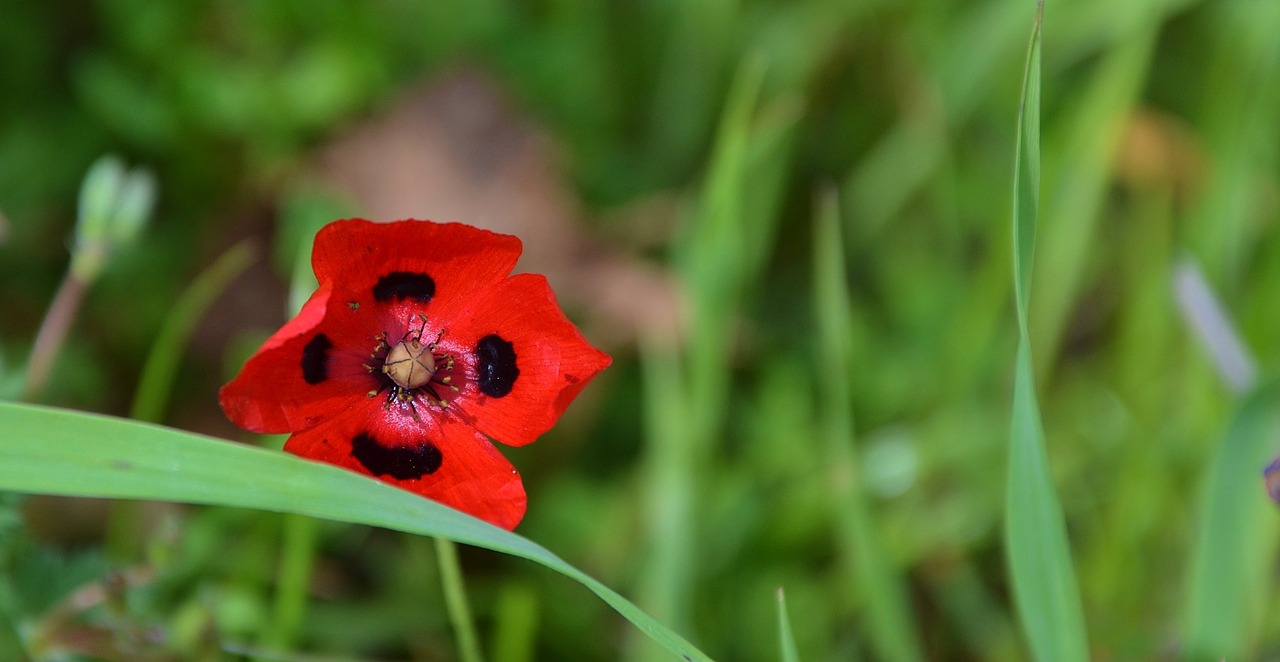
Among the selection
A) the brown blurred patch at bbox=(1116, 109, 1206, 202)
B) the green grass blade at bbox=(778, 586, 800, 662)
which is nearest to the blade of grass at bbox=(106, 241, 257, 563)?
the green grass blade at bbox=(778, 586, 800, 662)

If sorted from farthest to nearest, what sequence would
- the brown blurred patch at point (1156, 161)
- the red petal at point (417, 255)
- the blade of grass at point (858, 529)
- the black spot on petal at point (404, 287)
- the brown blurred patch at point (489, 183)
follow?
the brown blurred patch at point (1156, 161)
the brown blurred patch at point (489, 183)
the blade of grass at point (858, 529)
the black spot on petal at point (404, 287)
the red petal at point (417, 255)

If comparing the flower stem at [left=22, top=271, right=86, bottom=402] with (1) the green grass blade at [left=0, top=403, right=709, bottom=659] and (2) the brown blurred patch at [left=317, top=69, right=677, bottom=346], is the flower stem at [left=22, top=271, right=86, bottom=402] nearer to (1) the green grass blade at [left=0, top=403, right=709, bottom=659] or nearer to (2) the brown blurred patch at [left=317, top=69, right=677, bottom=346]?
(1) the green grass blade at [left=0, top=403, right=709, bottom=659]

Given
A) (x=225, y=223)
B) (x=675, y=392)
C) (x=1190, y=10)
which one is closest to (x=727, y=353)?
(x=675, y=392)

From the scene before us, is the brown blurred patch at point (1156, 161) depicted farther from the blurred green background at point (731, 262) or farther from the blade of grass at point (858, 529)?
the blade of grass at point (858, 529)

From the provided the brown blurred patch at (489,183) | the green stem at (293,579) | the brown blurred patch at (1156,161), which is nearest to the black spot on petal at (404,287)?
the green stem at (293,579)

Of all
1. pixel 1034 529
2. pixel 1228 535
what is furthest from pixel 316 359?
pixel 1228 535

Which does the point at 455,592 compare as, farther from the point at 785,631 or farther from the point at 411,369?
the point at 785,631

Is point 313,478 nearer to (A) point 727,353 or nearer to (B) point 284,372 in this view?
(B) point 284,372
